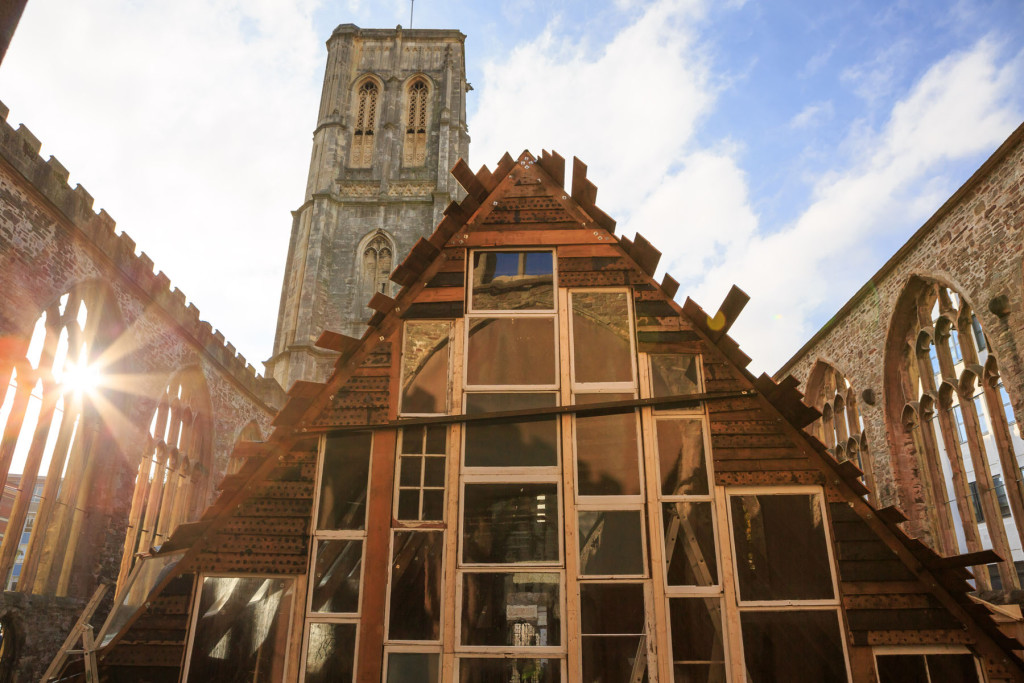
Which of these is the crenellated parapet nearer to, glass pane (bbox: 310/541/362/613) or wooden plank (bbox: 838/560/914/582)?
glass pane (bbox: 310/541/362/613)

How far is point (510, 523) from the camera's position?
6285 mm

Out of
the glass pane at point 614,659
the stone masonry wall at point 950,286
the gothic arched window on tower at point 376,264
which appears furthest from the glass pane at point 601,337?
the gothic arched window on tower at point 376,264

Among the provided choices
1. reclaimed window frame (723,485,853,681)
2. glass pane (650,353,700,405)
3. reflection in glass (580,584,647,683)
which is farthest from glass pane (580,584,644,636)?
glass pane (650,353,700,405)

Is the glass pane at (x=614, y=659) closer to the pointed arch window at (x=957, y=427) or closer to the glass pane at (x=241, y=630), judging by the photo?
the glass pane at (x=241, y=630)

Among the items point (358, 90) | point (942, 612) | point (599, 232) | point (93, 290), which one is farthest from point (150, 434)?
point (358, 90)

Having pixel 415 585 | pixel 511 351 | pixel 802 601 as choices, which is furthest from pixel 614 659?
pixel 511 351

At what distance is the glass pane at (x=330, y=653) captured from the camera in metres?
5.82

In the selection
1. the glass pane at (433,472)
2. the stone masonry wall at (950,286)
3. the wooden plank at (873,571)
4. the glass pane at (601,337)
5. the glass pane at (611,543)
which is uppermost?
the stone masonry wall at (950,286)

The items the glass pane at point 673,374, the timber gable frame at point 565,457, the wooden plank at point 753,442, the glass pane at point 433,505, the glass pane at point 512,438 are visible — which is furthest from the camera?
the glass pane at point 673,374

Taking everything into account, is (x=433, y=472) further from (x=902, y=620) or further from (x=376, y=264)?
(x=376, y=264)

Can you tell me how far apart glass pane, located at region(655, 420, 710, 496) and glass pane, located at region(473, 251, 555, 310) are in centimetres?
173

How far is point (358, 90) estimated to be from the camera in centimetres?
3691

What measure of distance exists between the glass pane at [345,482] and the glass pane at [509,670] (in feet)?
4.89

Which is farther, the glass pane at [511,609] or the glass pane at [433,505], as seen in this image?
the glass pane at [433,505]
